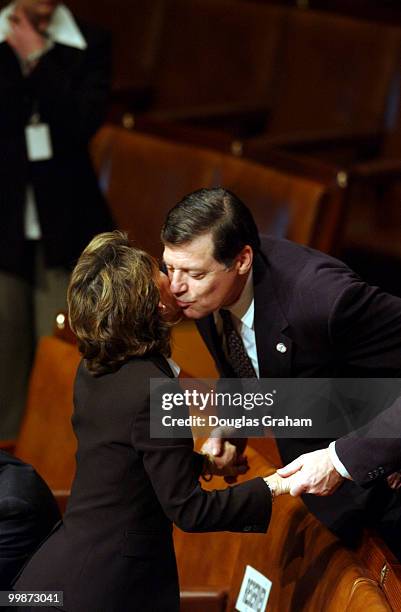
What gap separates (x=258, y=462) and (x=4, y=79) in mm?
1247

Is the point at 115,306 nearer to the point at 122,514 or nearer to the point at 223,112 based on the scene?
the point at 122,514

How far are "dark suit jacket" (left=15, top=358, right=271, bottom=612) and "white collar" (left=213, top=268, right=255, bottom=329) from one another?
0.28 meters

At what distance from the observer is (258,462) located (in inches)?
67.6

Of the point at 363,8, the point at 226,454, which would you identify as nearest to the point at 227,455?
the point at 226,454

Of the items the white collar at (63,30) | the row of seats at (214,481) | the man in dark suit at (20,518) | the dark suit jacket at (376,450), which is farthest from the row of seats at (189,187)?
the dark suit jacket at (376,450)

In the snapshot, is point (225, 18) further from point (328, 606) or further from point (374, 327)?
point (328, 606)

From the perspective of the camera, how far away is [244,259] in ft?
5.37

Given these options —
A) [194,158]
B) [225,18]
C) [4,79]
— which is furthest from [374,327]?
[225,18]

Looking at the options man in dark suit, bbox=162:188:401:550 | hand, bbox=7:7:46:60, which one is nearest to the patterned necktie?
man in dark suit, bbox=162:188:401:550

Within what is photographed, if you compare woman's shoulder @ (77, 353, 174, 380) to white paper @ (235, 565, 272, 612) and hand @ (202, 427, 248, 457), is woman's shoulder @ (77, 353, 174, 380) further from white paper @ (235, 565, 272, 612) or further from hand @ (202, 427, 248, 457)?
white paper @ (235, 565, 272, 612)

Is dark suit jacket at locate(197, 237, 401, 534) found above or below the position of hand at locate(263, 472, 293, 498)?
above

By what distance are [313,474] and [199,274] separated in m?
0.33

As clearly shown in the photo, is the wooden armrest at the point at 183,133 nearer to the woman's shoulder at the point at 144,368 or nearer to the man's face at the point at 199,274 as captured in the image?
the man's face at the point at 199,274

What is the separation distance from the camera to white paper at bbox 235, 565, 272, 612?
1614 mm
